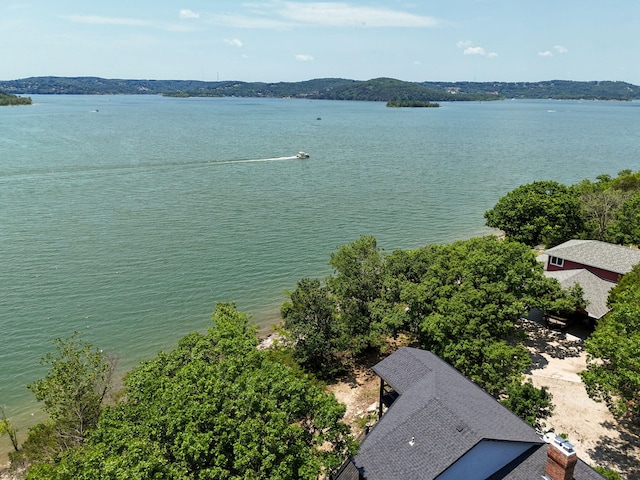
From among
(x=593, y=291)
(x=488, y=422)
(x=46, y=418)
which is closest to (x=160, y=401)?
(x=488, y=422)

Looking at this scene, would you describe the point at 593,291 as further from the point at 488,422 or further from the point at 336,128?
the point at 336,128

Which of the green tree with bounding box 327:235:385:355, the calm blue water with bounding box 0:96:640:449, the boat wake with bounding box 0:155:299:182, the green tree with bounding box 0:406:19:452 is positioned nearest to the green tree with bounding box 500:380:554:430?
the green tree with bounding box 327:235:385:355

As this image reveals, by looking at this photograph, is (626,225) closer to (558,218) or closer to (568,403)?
(558,218)

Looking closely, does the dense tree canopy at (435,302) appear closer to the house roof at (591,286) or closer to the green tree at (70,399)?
the house roof at (591,286)

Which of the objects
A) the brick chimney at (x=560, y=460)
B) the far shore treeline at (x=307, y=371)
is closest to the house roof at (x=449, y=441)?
the brick chimney at (x=560, y=460)

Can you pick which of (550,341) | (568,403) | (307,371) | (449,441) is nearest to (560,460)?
(449,441)

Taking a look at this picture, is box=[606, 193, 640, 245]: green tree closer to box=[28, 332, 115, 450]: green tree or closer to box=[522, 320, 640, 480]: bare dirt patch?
box=[522, 320, 640, 480]: bare dirt patch
